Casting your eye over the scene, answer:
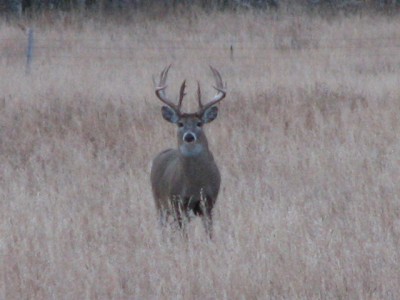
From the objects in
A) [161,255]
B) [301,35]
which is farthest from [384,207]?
[301,35]

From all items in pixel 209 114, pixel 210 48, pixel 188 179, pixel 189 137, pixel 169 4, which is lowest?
pixel 188 179

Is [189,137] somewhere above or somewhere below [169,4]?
below

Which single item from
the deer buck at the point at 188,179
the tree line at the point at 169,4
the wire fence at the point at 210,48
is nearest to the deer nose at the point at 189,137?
the deer buck at the point at 188,179

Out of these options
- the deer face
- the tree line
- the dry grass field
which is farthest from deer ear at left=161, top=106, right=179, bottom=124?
the tree line

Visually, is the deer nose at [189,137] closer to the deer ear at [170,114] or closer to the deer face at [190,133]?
the deer face at [190,133]

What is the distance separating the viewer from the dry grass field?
6309 millimetres

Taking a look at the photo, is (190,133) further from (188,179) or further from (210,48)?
(210,48)

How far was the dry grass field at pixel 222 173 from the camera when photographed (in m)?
6.31

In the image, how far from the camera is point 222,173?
10.0 meters

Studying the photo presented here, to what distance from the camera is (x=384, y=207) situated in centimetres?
794

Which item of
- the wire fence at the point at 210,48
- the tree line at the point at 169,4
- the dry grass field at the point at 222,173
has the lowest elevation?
the dry grass field at the point at 222,173

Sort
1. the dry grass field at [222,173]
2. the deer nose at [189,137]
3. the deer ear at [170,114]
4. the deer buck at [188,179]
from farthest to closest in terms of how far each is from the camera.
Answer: the deer ear at [170,114] → the deer nose at [189,137] → the deer buck at [188,179] → the dry grass field at [222,173]

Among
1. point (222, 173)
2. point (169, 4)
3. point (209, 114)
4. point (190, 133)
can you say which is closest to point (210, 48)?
point (169, 4)

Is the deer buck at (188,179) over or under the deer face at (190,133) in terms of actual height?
under
